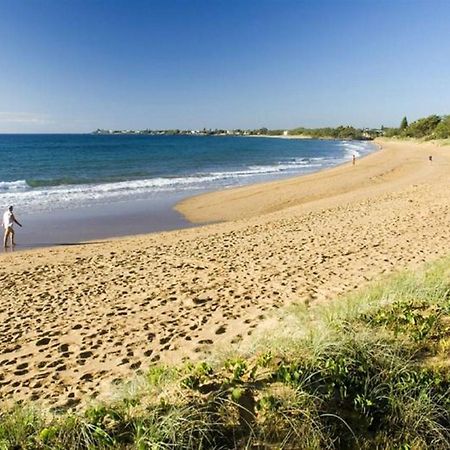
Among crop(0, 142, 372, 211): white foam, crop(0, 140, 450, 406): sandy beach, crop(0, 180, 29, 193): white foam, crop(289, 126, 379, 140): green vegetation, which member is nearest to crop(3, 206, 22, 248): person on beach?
crop(0, 140, 450, 406): sandy beach

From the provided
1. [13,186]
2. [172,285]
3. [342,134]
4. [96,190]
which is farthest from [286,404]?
[342,134]

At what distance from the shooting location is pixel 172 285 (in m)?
8.36

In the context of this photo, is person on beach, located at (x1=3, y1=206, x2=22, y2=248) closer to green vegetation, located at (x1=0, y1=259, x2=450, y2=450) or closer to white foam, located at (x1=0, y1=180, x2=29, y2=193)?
green vegetation, located at (x1=0, y1=259, x2=450, y2=450)

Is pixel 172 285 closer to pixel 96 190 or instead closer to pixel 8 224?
pixel 8 224

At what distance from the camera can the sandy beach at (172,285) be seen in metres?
5.46

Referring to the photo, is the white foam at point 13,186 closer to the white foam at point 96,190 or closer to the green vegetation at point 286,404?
the white foam at point 96,190

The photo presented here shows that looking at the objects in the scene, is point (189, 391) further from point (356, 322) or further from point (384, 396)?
point (356, 322)

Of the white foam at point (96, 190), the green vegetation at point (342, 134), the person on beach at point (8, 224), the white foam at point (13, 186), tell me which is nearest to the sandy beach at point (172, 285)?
the person on beach at point (8, 224)

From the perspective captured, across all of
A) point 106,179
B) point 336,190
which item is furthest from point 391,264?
point 106,179

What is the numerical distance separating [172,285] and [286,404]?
526 cm

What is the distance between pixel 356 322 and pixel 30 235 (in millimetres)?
13528

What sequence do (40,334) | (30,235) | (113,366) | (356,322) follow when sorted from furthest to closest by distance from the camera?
(30,235) < (40,334) < (113,366) < (356,322)

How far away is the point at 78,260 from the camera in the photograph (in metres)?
10.8

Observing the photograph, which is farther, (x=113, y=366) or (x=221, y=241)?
(x=221, y=241)
